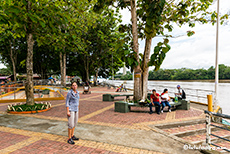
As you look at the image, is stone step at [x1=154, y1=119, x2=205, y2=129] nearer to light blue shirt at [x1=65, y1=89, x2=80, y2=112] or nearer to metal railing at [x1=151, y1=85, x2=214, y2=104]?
light blue shirt at [x1=65, y1=89, x2=80, y2=112]

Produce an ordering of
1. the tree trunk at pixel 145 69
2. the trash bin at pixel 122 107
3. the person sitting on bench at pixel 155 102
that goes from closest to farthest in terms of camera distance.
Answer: the person sitting on bench at pixel 155 102
the trash bin at pixel 122 107
the tree trunk at pixel 145 69

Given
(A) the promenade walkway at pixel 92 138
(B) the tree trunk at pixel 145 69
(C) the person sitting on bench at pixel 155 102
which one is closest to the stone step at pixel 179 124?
(A) the promenade walkway at pixel 92 138

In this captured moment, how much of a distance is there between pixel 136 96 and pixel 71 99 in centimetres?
611

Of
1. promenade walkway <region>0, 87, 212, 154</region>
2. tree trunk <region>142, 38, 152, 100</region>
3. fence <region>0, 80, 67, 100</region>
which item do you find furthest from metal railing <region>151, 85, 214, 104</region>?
fence <region>0, 80, 67, 100</region>

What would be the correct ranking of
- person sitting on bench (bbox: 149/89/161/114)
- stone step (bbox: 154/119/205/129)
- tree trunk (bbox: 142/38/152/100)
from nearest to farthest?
stone step (bbox: 154/119/205/129) → person sitting on bench (bbox: 149/89/161/114) → tree trunk (bbox: 142/38/152/100)

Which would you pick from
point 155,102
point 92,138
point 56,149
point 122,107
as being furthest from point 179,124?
point 56,149

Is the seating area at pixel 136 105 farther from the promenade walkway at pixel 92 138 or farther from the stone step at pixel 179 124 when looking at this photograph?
the stone step at pixel 179 124

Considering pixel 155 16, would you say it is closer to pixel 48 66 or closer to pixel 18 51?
pixel 18 51

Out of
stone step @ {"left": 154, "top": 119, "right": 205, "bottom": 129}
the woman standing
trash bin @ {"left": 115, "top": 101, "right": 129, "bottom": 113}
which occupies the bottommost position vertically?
stone step @ {"left": 154, "top": 119, "right": 205, "bottom": 129}

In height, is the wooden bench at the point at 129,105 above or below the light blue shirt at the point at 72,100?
below

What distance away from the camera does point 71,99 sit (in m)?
4.74

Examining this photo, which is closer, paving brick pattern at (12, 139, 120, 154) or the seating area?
paving brick pattern at (12, 139, 120, 154)

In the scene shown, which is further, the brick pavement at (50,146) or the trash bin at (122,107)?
the trash bin at (122,107)

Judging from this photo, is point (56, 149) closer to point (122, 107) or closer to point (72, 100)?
point (72, 100)
